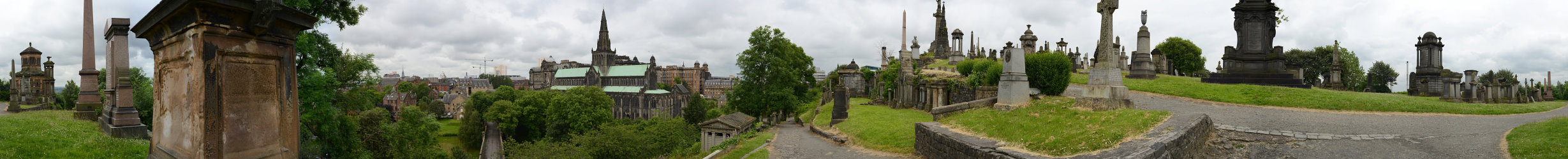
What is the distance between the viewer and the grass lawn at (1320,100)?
12258mm

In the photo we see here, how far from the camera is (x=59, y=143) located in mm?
7344

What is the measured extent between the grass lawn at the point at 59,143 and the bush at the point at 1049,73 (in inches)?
610

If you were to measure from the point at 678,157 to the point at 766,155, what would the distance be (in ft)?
18.3

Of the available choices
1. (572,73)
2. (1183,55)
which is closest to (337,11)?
(1183,55)

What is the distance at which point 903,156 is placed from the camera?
389 inches

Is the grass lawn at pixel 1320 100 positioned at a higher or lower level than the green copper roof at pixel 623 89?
higher

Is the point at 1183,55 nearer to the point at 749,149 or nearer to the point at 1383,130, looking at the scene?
the point at 1383,130

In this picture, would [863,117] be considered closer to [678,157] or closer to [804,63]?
[678,157]

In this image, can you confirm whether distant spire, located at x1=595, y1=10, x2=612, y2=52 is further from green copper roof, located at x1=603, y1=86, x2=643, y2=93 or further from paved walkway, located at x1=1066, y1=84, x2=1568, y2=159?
paved walkway, located at x1=1066, y1=84, x2=1568, y2=159

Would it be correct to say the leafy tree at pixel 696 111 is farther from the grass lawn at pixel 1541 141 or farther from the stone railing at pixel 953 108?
the grass lawn at pixel 1541 141

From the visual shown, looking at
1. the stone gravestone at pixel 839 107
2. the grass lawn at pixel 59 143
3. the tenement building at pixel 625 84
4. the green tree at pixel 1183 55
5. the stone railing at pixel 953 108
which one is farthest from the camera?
the tenement building at pixel 625 84

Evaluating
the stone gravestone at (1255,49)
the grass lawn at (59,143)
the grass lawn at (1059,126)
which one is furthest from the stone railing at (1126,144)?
the stone gravestone at (1255,49)

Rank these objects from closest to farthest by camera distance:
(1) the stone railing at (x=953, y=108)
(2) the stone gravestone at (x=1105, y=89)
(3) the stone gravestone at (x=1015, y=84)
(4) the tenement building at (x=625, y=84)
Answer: (2) the stone gravestone at (x=1105, y=89)
(3) the stone gravestone at (x=1015, y=84)
(1) the stone railing at (x=953, y=108)
(4) the tenement building at (x=625, y=84)

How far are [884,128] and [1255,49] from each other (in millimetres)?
14081
